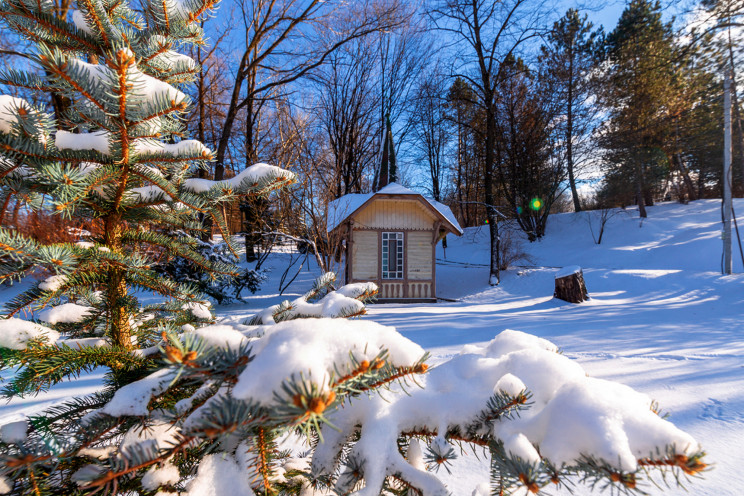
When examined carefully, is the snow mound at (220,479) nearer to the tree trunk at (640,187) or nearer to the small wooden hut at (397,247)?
the small wooden hut at (397,247)

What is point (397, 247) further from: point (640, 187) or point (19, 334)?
point (640, 187)

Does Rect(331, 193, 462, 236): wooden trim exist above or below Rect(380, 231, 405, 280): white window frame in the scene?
above

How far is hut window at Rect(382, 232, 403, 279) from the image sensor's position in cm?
1247

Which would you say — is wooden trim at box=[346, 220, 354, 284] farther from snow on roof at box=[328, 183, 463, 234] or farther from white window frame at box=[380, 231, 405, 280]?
white window frame at box=[380, 231, 405, 280]

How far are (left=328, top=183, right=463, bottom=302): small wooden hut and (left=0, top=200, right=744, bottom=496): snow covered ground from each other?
201cm

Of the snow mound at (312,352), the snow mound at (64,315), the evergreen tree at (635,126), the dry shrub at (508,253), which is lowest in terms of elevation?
the dry shrub at (508,253)

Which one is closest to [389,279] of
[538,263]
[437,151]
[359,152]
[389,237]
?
[389,237]

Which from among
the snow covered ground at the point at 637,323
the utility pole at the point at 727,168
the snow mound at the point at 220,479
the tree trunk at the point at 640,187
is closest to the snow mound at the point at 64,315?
the snow covered ground at the point at 637,323

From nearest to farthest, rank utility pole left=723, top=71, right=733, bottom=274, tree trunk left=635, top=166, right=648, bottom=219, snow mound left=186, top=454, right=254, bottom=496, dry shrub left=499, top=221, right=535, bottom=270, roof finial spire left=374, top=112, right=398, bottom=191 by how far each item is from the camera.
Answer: snow mound left=186, top=454, right=254, bottom=496 < utility pole left=723, top=71, right=733, bottom=274 < roof finial spire left=374, top=112, right=398, bottom=191 < dry shrub left=499, top=221, right=535, bottom=270 < tree trunk left=635, top=166, right=648, bottom=219

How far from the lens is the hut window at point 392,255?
1247 centimetres

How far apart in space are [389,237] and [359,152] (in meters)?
7.04

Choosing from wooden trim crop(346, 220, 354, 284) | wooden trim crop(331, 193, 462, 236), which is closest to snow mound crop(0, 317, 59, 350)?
wooden trim crop(331, 193, 462, 236)

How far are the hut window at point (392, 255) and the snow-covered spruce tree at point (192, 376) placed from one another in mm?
11073

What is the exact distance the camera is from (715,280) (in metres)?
→ 9.67
